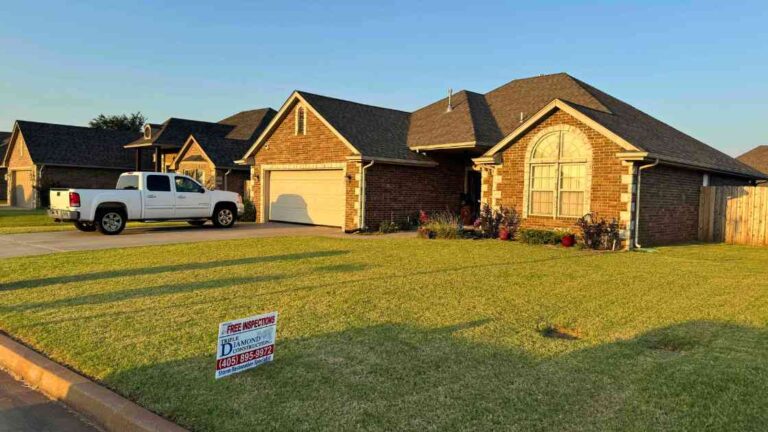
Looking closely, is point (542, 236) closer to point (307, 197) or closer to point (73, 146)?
point (307, 197)

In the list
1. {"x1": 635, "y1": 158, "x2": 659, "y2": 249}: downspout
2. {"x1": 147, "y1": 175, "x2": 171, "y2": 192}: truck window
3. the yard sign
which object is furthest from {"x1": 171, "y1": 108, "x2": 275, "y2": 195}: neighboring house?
the yard sign

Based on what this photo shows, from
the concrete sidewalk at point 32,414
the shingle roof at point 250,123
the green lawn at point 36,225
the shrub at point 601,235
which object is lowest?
the concrete sidewalk at point 32,414

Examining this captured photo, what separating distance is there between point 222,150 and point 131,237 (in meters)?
14.2

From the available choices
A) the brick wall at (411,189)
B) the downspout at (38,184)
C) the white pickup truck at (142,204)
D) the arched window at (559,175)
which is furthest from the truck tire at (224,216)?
the downspout at (38,184)

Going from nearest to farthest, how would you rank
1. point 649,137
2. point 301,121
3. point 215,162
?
point 649,137, point 301,121, point 215,162

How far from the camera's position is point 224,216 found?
20.3m

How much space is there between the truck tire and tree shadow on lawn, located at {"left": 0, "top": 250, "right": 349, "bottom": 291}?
29.2 feet

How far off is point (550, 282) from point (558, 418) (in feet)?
17.8

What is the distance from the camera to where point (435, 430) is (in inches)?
145

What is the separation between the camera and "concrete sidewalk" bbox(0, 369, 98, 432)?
4.08 metres

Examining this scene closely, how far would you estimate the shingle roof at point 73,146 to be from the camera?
35188 mm

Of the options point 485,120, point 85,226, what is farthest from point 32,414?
point 485,120

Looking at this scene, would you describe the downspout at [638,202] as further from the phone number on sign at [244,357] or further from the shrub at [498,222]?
the phone number on sign at [244,357]

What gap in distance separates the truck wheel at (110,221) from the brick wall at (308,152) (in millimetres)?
6804
